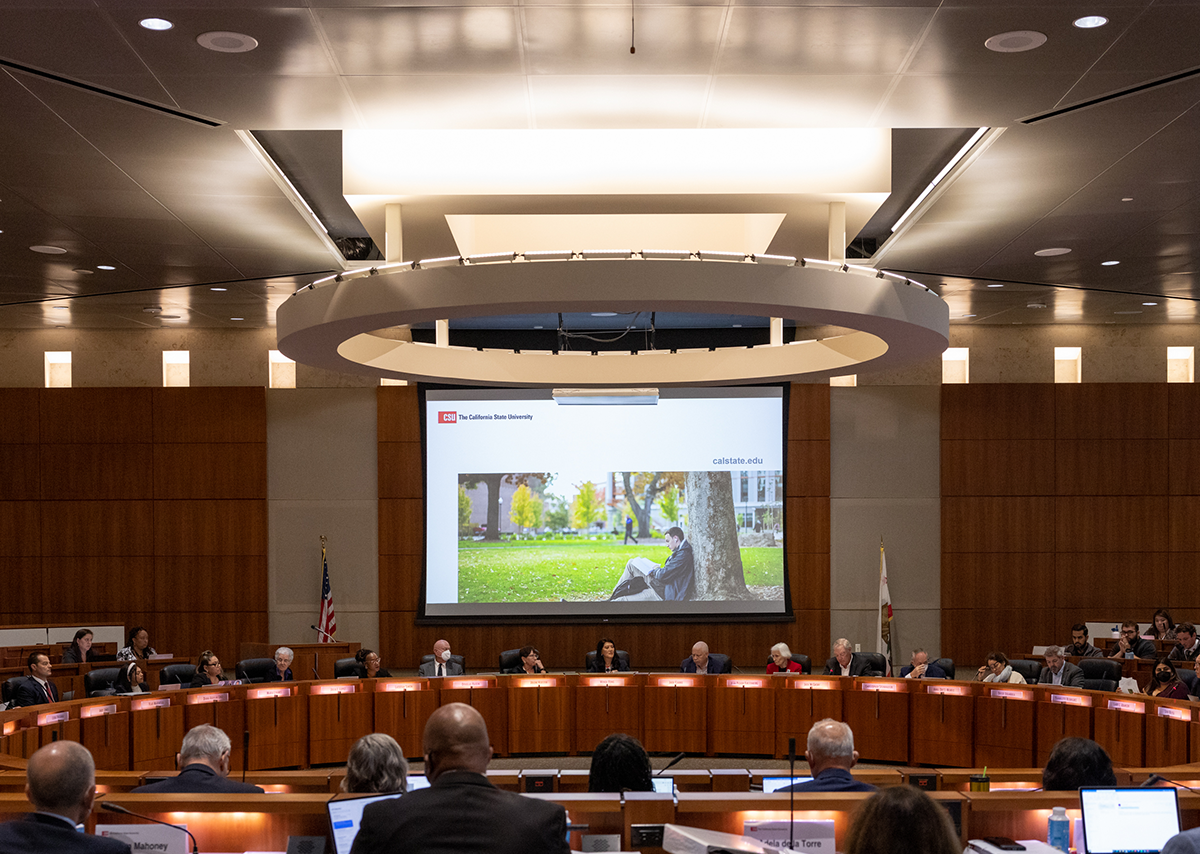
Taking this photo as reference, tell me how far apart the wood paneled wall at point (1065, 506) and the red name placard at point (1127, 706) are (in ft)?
19.7

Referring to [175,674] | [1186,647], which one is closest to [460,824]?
[175,674]

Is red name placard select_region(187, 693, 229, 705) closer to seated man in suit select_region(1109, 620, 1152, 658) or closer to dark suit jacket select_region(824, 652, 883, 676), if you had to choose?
dark suit jacket select_region(824, 652, 883, 676)

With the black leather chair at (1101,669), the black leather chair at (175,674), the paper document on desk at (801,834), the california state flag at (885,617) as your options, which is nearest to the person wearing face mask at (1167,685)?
the black leather chair at (1101,669)

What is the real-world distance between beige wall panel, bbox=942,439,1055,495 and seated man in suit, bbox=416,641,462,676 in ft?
24.5

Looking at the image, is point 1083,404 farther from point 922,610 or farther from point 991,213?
point 991,213

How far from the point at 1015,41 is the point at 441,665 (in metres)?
7.64

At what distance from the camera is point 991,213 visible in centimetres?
866

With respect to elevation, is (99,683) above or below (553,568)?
below

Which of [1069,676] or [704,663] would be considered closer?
[1069,676]

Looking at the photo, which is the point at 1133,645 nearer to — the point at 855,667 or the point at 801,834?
the point at 855,667

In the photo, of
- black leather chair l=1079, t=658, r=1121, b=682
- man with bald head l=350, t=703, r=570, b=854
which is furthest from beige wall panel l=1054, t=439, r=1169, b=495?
man with bald head l=350, t=703, r=570, b=854

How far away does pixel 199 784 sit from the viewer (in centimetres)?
432

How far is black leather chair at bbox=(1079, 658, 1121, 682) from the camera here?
9.73 meters

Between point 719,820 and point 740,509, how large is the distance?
33.7ft
